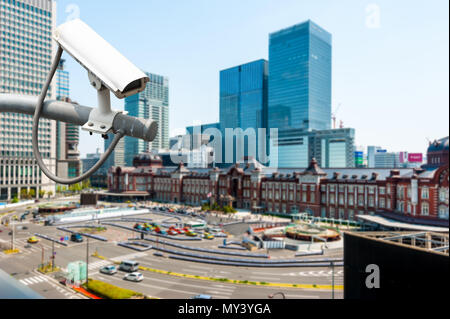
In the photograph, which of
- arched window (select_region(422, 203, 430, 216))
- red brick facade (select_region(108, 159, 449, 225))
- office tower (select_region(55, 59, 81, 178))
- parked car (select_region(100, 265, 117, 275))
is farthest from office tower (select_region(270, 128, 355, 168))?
parked car (select_region(100, 265, 117, 275))

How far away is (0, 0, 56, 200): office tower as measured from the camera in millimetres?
95438

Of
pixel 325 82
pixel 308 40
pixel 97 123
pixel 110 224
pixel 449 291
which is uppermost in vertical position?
pixel 308 40

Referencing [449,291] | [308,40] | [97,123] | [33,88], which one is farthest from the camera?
[308,40]

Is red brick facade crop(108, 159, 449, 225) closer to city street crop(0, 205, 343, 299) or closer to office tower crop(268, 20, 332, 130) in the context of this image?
city street crop(0, 205, 343, 299)

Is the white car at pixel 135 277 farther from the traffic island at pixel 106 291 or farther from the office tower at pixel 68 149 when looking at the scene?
the office tower at pixel 68 149

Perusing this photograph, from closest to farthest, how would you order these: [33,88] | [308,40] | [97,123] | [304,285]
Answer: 1. [97,123]
2. [304,285]
3. [33,88]
4. [308,40]

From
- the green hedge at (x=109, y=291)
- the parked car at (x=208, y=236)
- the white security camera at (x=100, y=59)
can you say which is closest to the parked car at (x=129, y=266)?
the green hedge at (x=109, y=291)

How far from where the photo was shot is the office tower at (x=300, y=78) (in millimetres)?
176500

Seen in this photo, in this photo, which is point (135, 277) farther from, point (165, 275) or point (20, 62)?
point (20, 62)

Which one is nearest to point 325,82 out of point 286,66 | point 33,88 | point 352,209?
point 286,66

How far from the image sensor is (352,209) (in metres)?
68.9
